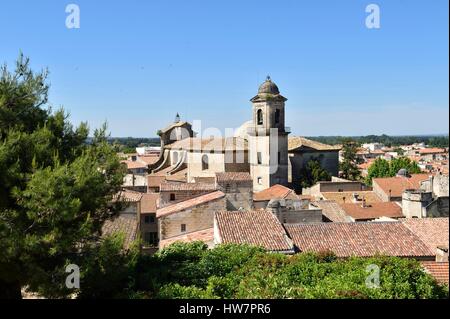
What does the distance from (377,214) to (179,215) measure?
1529 centimetres

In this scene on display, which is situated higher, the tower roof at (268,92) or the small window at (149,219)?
the tower roof at (268,92)

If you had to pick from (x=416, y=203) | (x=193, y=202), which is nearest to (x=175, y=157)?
(x=416, y=203)

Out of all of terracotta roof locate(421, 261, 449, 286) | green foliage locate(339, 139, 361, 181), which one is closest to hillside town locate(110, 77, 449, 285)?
terracotta roof locate(421, 261, 449, 286)

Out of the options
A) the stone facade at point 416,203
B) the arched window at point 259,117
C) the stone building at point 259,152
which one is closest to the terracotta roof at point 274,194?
the stone building at point 259,152

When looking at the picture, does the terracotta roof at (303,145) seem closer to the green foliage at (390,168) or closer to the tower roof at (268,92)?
the tower roof at (268,92)

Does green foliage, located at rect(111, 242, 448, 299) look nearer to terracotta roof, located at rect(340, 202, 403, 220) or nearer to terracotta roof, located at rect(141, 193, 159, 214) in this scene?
terracotta roof, located at rect(141, 193, 159, 214)

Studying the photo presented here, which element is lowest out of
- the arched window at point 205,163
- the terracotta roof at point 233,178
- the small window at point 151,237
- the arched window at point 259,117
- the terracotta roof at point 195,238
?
the small window at point 151,237

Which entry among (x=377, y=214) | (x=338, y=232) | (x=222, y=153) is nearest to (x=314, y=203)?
(x=377, y=214)

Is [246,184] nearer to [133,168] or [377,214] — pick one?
[377,214]

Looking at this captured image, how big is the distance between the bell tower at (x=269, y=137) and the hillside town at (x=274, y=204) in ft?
0.30

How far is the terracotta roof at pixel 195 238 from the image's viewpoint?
21084 millimetres

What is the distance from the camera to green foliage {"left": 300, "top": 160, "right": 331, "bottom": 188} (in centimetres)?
4641

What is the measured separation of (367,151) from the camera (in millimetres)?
142250

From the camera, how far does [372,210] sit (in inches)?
1273
